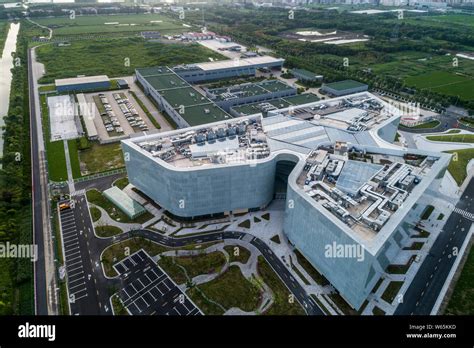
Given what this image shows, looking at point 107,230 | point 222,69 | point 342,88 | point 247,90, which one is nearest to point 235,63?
point 222,69

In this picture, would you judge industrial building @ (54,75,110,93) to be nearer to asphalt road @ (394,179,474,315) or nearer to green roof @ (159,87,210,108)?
green roof @ (159,87,210,108)

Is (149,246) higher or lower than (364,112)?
lower

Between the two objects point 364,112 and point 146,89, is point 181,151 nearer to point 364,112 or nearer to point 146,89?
point 364,112

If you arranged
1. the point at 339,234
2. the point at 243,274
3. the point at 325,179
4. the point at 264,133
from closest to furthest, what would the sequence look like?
the point at 339,234
the point at 243,274
the point at 325,179
the point at 264,133

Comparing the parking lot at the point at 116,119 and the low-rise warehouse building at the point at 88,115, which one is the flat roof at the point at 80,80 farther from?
the parking lot at the point at 116,119
